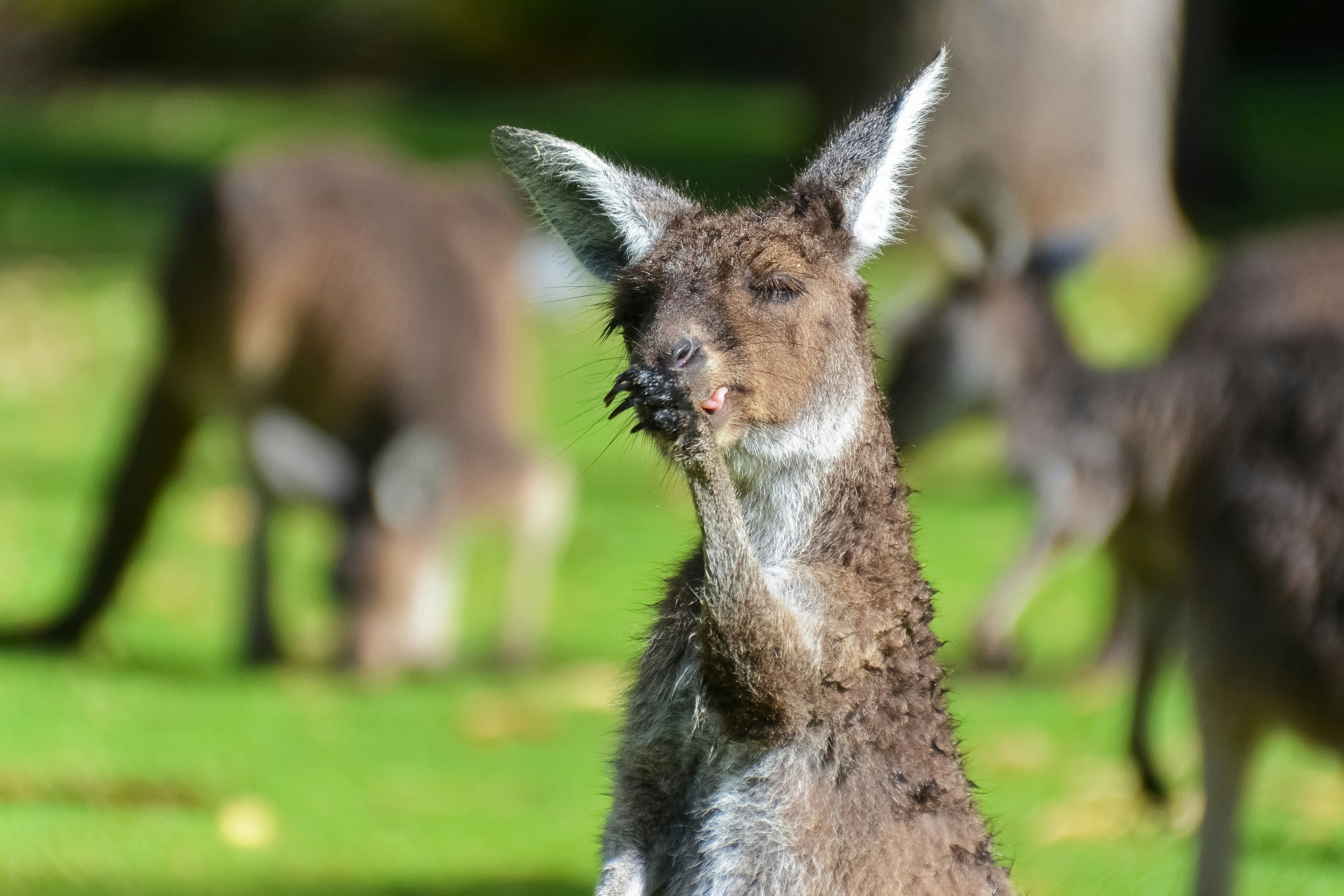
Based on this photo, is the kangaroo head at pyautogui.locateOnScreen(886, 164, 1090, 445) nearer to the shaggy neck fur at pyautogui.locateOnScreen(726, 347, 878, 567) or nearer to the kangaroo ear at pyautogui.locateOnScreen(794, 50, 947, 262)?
the kangaroo ear at pyautogui.locateOnScreen(794, 50, 947, 262)

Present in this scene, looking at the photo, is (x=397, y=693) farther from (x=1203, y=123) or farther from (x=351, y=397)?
(x=1203, y=123)

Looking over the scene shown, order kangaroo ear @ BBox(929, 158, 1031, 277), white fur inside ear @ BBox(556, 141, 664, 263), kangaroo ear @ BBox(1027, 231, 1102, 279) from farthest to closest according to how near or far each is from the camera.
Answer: kangaroo ear @ BBox(1027, 231, 1102, 279) < kangaroo ear @ BBox(929, 158, 1031, 277) < white fur inside ear @ BBox(556, 141, 664, 263)

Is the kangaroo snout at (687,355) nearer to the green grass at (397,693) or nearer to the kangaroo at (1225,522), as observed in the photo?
the green grass at (397,693)

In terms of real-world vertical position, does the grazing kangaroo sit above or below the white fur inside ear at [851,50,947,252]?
below

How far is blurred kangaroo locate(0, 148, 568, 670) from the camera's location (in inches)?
281

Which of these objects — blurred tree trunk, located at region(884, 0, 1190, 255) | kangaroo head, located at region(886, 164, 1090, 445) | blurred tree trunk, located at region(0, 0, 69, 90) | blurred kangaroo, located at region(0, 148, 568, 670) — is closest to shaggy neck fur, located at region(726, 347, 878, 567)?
kangaroo head, located at region(886, 164, 1090, 445)

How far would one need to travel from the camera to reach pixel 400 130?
1680 cm

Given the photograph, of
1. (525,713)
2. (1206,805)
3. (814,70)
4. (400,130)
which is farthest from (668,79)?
(1206,805)

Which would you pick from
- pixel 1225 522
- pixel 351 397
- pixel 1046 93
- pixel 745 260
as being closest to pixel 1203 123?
pixel 1046 93

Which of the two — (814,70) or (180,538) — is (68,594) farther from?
(814,70)

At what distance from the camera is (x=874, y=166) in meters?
2.93

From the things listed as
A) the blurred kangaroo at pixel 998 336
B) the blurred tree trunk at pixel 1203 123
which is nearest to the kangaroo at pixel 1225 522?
the blurred kangaroo at pixel 998 336

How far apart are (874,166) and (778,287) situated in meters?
0.30

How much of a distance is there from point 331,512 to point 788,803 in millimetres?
4803
